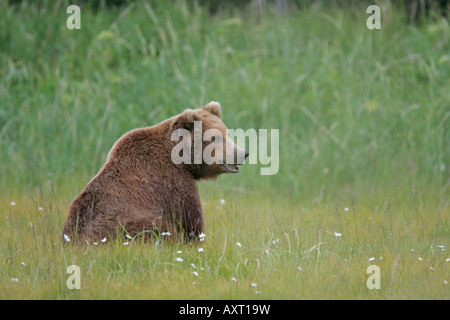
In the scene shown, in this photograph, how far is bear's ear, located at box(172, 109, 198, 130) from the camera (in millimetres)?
5012

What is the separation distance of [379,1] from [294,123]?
4067 millimetres

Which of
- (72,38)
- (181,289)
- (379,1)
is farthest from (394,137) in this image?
(72,38)

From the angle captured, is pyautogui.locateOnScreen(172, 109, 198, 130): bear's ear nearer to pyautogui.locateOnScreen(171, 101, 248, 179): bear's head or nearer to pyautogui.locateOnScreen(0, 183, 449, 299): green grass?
pyautogui.locateOnScreen(171, 101, 248, 179): bear's head

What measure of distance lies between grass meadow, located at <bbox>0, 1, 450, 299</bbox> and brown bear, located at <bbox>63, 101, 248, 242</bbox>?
0.55ft

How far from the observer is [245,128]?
341 inches

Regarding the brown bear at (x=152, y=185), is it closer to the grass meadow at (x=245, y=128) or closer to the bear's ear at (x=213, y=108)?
the bear's ear at (x=213, y=108)

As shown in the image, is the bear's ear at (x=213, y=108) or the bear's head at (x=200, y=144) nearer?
the bear's head at (x=200, y=144)

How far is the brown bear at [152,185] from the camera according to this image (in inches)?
181

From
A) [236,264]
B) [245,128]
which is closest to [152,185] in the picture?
[236,264]

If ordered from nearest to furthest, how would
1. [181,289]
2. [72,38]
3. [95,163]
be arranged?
[181,289]
[95,163]
[72,38]

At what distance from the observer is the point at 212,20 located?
453 inches

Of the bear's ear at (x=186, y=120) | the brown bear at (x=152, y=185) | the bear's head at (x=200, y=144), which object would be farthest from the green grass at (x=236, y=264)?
the bear's ear at (x=186, y=120)

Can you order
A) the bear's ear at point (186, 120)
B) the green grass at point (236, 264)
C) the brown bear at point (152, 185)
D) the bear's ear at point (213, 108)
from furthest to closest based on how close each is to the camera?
the bear's ear at point (213, 108) → the bear's ear at point (186, 120) → the brown bear at point (152, 185) → the green grass at point (236, 264)

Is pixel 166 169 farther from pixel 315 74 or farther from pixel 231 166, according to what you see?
pixel 315 74
